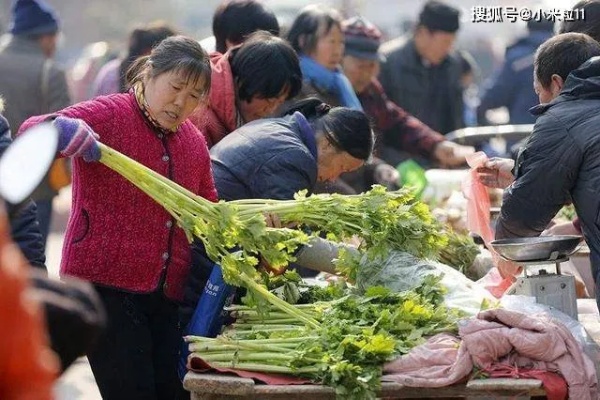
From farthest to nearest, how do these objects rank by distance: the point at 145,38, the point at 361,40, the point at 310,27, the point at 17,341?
the point at 361,40 → the point at 310,27 → the point at 145,38 → the point at 17,341

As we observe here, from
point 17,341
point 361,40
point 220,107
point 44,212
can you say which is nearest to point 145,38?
point 44,212

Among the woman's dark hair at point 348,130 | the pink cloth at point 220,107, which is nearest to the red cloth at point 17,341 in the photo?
the woman's dark hair at point 348,130

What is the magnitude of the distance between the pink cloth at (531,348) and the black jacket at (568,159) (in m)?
0.62

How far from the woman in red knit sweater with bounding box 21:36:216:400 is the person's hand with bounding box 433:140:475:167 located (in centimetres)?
435

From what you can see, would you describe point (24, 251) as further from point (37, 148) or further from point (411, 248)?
point (37, 148)

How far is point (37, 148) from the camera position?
285 centimetres

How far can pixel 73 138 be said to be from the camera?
14.6 feet

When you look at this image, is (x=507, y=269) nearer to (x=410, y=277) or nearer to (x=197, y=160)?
(x=410, y=277)

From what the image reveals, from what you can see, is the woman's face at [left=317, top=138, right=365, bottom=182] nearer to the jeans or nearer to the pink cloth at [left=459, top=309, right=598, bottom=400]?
the pink cloth at [left=459, top=309, right=598, bottom=400]

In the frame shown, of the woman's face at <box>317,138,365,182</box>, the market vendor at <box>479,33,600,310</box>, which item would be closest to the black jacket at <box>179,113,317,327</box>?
the woman's face at <box>317,138,365,182</box>

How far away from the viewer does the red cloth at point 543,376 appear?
4352 mm

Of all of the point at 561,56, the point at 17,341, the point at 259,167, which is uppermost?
the point at 17,341

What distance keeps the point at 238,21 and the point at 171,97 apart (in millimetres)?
2365

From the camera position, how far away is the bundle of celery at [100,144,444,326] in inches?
185
